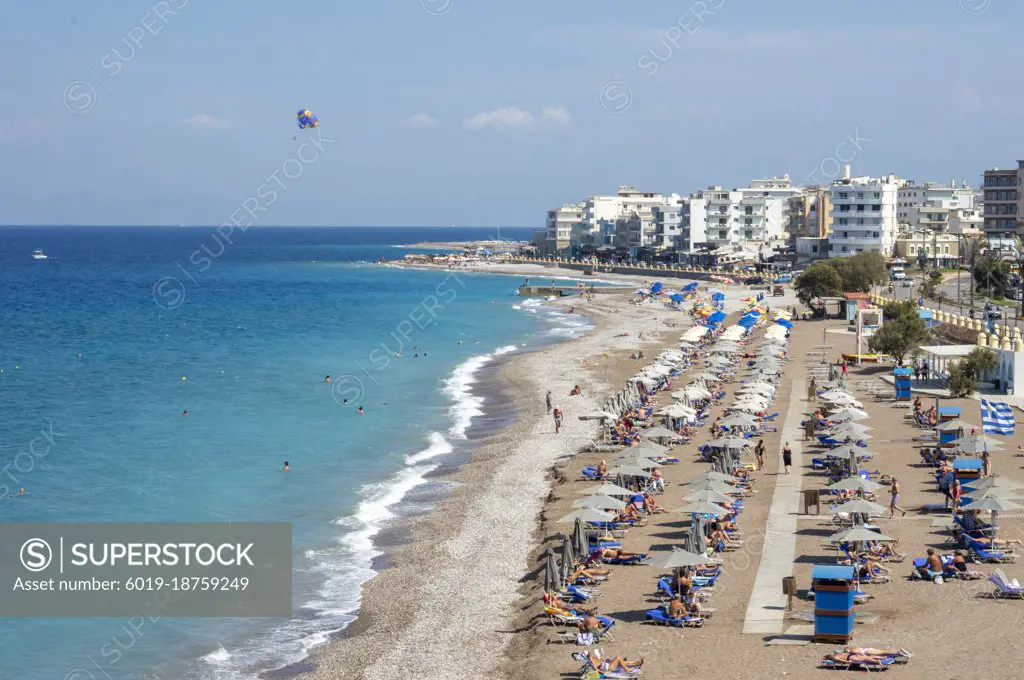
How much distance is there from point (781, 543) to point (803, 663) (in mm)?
6465

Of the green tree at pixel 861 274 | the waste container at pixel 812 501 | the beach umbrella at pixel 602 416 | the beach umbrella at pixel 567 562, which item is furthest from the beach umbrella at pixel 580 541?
the green tree at pixel 861 274

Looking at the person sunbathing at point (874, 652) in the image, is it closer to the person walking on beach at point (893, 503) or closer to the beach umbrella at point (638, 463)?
the person walking on beach at point (893, 503)

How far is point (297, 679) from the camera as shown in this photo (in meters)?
19.3

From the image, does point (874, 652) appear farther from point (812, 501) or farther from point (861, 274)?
point (861, 274)

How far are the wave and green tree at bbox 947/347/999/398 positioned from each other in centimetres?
1703

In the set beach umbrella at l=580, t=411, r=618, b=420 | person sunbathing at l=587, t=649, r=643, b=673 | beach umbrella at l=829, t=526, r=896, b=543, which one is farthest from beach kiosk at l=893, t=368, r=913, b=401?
person sunbathing at l=587, t=649, r=643, b=673

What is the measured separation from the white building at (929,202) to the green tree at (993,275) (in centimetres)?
6145

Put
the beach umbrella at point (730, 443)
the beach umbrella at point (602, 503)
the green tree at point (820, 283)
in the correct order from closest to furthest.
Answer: the beach umbrella at point (602, 503)
the beach umbrella at point (730, 443)
the green tree at point (820, 283)

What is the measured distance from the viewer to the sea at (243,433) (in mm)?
21984

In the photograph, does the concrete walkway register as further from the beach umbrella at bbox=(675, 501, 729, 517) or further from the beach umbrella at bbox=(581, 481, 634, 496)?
the beach umbrella at bbox=(581, 481, 634, 496)

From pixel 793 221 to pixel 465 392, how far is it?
103 m

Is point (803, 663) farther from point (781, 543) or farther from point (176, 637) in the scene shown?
point (176, 637)

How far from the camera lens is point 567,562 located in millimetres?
22484

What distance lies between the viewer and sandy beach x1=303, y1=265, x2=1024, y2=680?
18125mm
